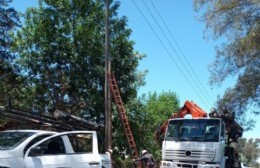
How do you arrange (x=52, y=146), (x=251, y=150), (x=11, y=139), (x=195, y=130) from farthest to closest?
(x=251, y=150), (x=195, y=130), (x=52, y=146), (x=11, y=139)

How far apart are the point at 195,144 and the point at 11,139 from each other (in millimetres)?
8311

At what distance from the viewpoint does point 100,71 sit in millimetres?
23969

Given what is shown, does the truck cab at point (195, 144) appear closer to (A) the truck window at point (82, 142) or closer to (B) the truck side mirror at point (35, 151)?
(A) the truck window at point (82, 142)

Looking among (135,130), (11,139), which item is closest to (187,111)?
(135,130)

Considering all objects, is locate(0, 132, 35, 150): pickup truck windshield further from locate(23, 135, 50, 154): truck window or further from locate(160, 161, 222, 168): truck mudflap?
locate(160, 161, 222, 168): truck mudflap

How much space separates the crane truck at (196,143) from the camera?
15.7m

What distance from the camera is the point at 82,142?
34.9ft

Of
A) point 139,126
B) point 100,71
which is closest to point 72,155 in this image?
point 100,71

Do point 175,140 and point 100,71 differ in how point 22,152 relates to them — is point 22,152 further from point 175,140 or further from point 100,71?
point 100,71

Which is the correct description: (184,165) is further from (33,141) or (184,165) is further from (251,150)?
(251,150)

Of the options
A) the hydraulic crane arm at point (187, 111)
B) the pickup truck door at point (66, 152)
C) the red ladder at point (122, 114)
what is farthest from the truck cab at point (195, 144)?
the pickup truck door at point (66, 152)

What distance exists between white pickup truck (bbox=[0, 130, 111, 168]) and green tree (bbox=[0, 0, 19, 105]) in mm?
10723

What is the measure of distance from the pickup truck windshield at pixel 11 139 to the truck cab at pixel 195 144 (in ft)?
26.0

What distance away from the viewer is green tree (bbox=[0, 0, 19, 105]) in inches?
826
